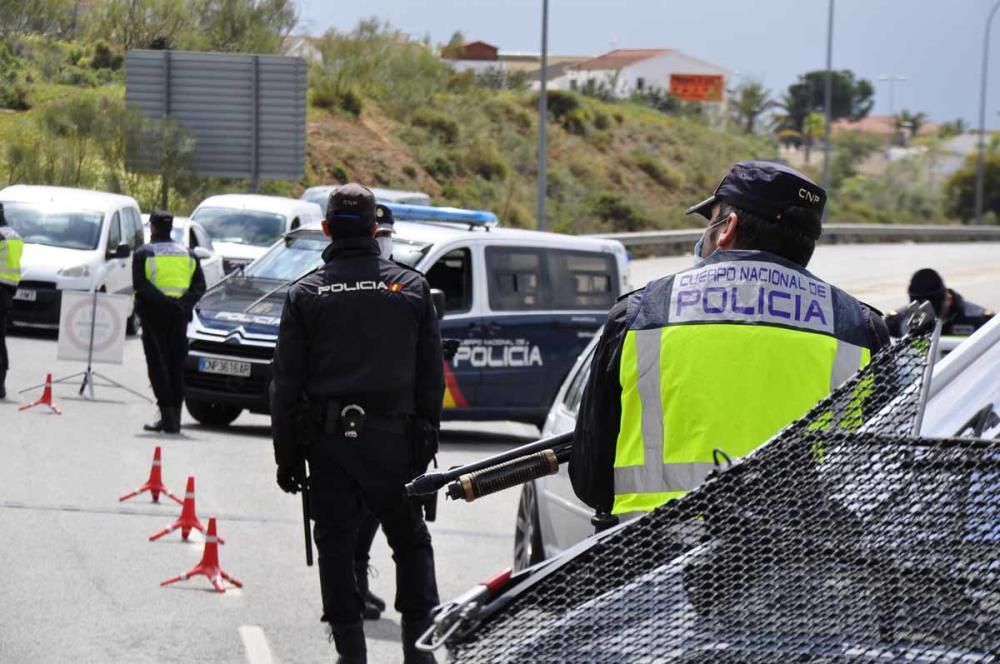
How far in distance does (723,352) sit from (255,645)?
4168mm

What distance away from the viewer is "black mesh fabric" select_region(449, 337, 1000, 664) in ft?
7.72

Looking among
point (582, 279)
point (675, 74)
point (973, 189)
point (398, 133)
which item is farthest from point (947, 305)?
point (675, 74)

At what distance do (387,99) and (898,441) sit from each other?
213 ft

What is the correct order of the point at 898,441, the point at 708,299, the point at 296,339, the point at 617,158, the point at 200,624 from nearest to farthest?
the point at 898,441
the point at 708,299
the point at 296,339
the point at 200,624
the point at 617,158

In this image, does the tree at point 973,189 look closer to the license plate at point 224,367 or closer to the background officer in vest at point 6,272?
the background officer in vest at point 6,272

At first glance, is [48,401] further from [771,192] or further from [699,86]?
[699,86]

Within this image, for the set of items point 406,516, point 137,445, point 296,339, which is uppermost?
point 296,339

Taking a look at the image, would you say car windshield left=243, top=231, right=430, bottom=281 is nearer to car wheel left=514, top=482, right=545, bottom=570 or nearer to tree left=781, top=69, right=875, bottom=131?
car wheel left=514, top=482, right=545, bottom=570

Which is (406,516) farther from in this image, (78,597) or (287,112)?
(287,112)

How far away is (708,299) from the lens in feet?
11.7

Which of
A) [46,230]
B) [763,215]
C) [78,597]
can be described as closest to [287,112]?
[46,230]

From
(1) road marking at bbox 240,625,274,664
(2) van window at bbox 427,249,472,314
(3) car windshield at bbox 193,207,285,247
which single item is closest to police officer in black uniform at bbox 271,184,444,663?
(1) road marking at bbox 240,625,274,664

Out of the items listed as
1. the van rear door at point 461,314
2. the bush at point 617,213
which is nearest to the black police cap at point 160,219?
the van rear door at point 461,314

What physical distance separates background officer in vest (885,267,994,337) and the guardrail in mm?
33750
